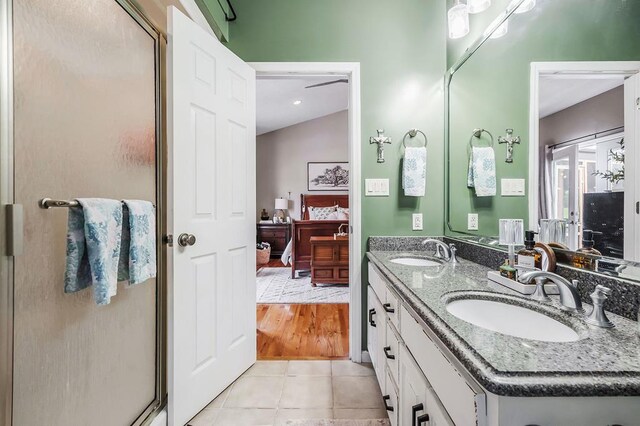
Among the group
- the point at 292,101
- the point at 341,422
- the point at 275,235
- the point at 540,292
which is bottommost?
the point at 341,422

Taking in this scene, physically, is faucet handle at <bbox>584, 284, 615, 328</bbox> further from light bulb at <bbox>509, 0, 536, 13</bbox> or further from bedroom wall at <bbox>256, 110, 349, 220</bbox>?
bedroom wall at <bbox>256, 110, 349, 220</bbox>

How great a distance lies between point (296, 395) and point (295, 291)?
1982 mm

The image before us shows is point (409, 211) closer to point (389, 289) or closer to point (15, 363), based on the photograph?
point (389, 289)

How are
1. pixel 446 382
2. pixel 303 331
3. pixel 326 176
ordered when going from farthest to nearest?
pixel 326 176, pixel 303 331, pixel 446 382

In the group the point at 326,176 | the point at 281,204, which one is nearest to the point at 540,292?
the point at 281,204

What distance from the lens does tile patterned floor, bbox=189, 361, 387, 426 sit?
1.44 meters

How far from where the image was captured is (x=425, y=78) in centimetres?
193

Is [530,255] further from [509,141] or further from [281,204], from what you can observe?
[281,204]

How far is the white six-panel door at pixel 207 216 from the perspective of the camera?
4.28 ft

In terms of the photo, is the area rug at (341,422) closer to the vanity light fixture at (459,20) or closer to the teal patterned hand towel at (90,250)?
the teal patterned hand towel at (90,250)

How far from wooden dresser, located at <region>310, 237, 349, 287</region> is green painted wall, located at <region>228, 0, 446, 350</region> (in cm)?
183

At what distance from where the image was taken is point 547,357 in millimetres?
547

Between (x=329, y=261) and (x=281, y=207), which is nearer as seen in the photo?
(x=329, y=261)

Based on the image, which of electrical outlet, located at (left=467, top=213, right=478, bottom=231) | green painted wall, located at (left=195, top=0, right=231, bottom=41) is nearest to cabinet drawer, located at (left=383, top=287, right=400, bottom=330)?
electrical outlet, located at (left=467, top=213, right=478, bottom=231)
